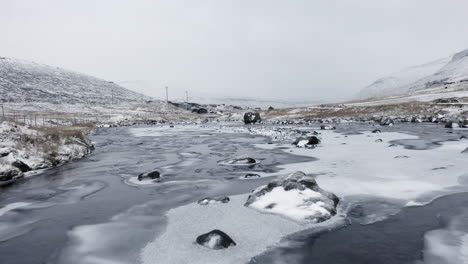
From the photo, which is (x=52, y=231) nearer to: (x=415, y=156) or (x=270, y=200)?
(x=270, y=200)

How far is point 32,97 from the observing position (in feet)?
460

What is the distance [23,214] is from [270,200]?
8.81 meters

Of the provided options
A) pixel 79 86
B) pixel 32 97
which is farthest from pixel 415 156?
pixel 79 86

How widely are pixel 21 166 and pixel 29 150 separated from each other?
96.7 inches

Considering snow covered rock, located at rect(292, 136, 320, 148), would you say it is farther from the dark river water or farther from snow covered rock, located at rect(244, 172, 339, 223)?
snow covered rock, located at rect(244, 172, 339, 223)

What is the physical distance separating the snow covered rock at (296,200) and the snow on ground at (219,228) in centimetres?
32

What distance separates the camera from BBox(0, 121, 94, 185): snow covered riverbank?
1820cm

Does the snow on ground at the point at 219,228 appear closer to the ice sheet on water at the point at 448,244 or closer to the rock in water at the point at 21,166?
the ice sheet on water at the point at 448,244

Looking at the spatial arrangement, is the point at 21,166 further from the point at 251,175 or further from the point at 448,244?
the point at 448,244

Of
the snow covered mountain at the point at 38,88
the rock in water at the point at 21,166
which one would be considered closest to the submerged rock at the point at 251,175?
the rock in water at the point at 21,166

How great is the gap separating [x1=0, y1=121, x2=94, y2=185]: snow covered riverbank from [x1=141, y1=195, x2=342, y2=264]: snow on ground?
1191cm

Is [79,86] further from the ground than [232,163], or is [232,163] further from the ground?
[79,86]

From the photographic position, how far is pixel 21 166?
1891 centimetres

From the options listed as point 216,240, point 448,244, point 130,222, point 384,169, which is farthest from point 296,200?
point 384,169
